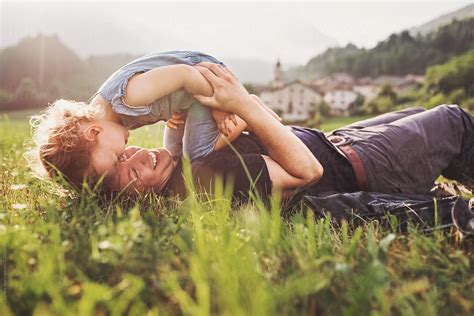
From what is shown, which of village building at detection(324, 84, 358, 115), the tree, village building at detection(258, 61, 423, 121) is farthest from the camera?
village building at detection(324, 84, 358, 115)

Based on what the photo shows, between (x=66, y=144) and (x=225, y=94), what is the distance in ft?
3.47

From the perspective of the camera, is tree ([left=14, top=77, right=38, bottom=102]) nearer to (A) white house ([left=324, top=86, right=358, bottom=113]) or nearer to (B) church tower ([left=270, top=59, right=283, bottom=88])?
(B) church tower ([left=270, top=59, right=283, bottom=88])

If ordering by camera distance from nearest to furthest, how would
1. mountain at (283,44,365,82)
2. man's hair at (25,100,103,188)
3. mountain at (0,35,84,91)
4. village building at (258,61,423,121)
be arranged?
man's hair at (25,100,103,188), mountain at (0,35,84,91), village building at (258,61,423,121), mountain at (283,44,365,82)

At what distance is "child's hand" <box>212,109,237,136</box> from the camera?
320 centimetres

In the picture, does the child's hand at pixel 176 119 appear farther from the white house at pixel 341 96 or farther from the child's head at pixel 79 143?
the white house at pixel 341 96

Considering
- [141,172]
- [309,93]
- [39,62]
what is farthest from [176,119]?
[309,93]

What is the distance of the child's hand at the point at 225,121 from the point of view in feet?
10.5

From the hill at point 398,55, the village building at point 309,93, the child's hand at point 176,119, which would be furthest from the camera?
the village building at point 309,93

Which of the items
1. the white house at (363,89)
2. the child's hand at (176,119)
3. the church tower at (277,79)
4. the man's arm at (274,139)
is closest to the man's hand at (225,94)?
the man's arm at (274,139)

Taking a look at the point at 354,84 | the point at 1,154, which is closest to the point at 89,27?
the point at 354,84

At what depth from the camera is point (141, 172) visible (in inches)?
120

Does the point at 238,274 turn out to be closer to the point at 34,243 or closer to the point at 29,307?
the point at 29,307

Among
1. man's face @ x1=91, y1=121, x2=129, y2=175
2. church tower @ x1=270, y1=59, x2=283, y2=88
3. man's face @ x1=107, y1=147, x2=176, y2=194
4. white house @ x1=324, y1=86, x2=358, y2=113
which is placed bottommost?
white house @ x1=324, y1=86, x2=358, y2=113

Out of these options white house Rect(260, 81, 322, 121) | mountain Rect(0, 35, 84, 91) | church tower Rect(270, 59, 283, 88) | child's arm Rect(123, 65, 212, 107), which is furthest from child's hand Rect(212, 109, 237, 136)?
church tower Rect(270, 59, 283, 88)
